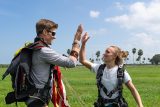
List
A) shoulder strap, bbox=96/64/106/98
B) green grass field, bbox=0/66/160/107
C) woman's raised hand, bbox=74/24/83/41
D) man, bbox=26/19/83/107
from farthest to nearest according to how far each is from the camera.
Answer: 1. green grass field, bbox=0/66/160/107
2. shoulder strap, bbox=96/64/106/98
3. woman's raised hand, bbox=74/24/83/41
4. man, bbox=26/19/83/107

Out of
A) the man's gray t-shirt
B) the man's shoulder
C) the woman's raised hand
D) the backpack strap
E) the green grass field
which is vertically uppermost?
the woman's raised hand

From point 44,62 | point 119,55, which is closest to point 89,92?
point 119,55

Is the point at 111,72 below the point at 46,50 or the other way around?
below

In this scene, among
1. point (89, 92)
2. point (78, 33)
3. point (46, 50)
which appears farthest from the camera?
point (89, 92)

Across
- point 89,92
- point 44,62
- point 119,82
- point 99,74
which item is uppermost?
point 44,62

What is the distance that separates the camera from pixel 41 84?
5.49m

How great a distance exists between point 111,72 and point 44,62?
172cm

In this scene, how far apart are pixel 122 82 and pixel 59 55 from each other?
1.76 metres

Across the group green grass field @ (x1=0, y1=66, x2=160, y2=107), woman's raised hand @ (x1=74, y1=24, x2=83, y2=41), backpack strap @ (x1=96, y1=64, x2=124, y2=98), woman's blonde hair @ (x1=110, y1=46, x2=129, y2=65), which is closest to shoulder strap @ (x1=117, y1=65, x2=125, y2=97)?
backpack strap @ (x1=96, y1=64, x2=124, y2=98)

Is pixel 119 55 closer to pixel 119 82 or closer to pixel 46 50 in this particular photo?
pixel 119 82

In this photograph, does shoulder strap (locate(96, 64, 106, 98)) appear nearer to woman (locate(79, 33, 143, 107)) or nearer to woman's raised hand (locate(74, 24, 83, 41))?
woman (locate(79, 33, 143, 107))

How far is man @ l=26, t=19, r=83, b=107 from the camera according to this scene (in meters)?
5.45

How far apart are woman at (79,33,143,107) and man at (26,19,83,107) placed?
1159 mm

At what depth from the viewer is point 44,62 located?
553 centimetres
